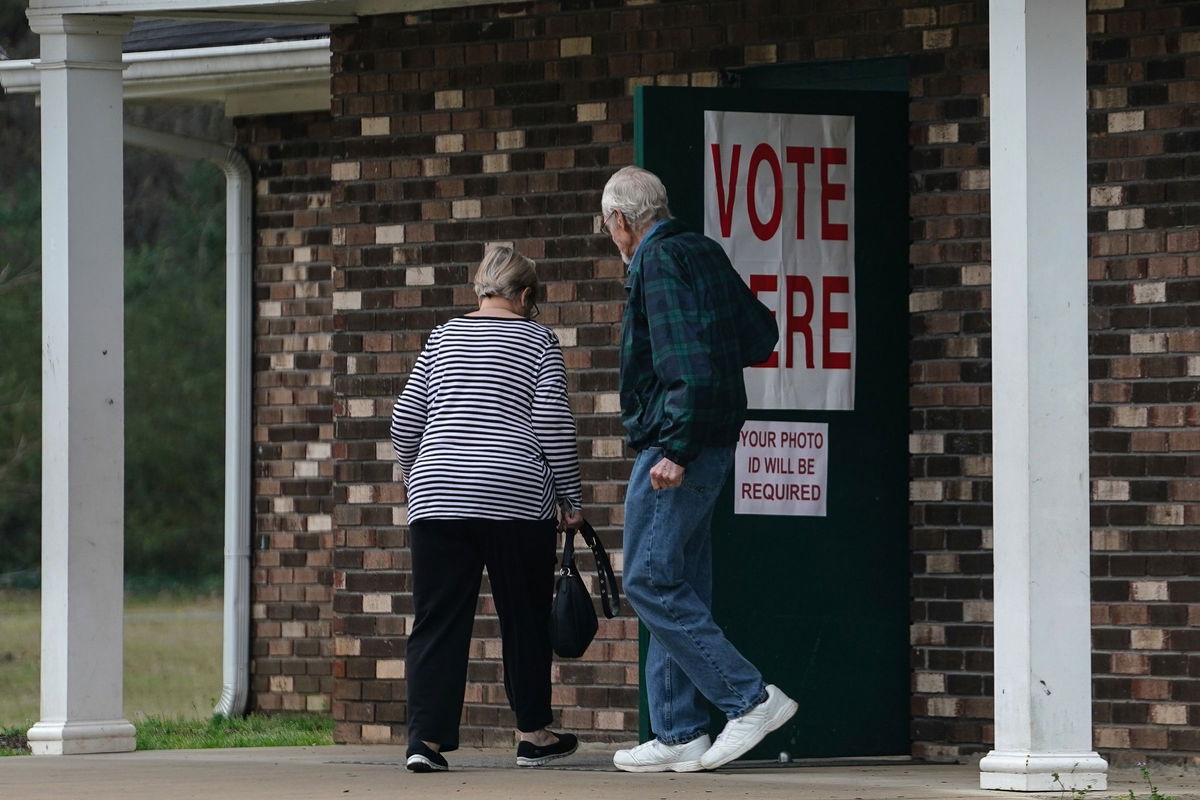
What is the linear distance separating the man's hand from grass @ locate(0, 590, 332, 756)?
11.4 ft

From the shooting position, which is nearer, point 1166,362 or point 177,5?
point 1166,362

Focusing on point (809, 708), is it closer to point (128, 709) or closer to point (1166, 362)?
point (1166, 362)

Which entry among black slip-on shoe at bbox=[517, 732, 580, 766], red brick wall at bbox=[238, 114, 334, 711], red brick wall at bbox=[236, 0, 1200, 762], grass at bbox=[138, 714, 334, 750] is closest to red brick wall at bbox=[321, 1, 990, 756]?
red brick wall at bbox=[236, 0, 1200, 762]

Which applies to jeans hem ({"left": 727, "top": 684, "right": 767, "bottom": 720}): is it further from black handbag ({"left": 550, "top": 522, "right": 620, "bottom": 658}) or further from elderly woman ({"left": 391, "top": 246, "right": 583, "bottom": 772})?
elderly woman ({"left": 391, "top": 246, "right": 583, "bottom": 772})

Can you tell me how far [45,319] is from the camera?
848 centimetres

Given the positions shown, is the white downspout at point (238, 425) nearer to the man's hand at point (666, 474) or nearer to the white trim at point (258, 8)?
the white trim at point (258, 8)

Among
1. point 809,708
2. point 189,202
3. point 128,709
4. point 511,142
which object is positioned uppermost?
point 189,202

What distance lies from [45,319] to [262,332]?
144 inches

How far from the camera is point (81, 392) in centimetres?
846

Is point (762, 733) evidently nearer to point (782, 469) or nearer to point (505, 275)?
point (782, 469)

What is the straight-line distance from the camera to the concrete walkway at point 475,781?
21.5ft

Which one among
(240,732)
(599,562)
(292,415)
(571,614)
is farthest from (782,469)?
(292,415)

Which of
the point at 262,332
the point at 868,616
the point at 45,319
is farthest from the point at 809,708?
the point at 262,332

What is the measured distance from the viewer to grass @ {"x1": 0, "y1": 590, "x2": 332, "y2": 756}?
1089cm
